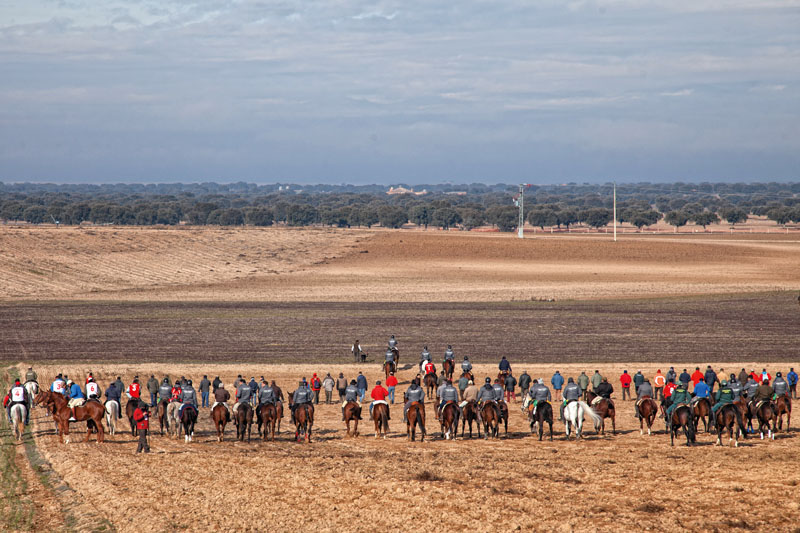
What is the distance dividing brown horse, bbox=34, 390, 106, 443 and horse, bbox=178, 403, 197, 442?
2203 millimetres

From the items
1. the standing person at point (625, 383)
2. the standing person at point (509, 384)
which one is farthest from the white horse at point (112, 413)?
the standing person at point (625, 383)

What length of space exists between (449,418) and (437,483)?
583cm

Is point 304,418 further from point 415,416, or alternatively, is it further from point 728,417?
point 728,417

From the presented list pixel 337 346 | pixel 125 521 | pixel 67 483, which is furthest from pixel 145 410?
pixel 337 346

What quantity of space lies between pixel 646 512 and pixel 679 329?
3157 cm

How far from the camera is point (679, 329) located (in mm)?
44750

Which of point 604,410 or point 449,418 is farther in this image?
point 604,410

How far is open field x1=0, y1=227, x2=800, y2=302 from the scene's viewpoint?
62.6 metres

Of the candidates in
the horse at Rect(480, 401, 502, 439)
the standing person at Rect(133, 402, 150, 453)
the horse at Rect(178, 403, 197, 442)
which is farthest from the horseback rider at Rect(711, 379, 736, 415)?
the standing person at Rect(133, 402, 150, 453)

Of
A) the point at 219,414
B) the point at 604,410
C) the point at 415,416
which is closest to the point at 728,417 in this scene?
the point at 604,410

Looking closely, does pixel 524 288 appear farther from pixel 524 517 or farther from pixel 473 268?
pixel 524 517

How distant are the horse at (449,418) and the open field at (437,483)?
0.48 m

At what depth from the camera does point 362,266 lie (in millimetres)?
79250

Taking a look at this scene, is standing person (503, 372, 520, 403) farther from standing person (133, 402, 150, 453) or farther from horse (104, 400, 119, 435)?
horse (104, 400, 119, 435)
